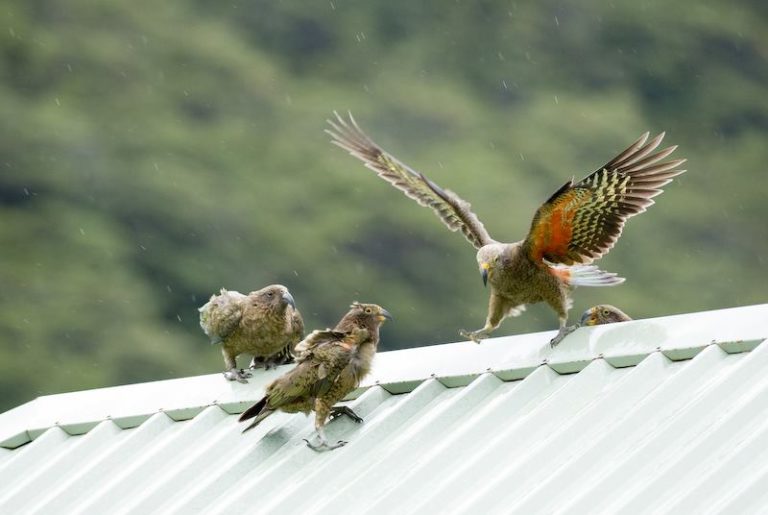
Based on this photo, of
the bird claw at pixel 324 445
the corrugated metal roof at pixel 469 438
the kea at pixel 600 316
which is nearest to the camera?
the corrugated metal roof at pixel 469 438

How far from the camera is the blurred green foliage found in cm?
3086

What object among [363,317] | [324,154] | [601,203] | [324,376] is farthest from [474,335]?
[324,154]

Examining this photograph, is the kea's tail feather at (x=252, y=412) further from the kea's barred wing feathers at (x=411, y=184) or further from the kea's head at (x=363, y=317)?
the kea's barred wing feathers at (x=411, y=184)

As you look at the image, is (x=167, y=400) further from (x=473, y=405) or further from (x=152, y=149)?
(x=152, y=149)

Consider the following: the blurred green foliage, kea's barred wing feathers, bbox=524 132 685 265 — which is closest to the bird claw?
kea's barred wing feathers, bbox=524 132 685 265

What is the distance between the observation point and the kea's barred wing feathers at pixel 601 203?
7352mm

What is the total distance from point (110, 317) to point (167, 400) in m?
23.4

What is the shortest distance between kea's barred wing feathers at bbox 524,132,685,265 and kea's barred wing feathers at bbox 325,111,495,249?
2.70ft

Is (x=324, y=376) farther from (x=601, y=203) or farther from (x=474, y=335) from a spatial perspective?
(x=601, y=203)

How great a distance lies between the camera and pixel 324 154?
1384 inches

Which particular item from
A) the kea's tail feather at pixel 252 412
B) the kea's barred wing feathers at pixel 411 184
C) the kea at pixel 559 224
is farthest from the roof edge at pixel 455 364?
A: the kea's barred wing feathers at pixel 411 184

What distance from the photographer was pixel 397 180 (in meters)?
8.95

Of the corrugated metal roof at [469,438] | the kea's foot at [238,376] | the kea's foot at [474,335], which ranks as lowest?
the corrugated metal roof at [469,438]

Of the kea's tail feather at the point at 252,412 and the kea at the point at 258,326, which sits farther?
the kea at the point at 258,326
